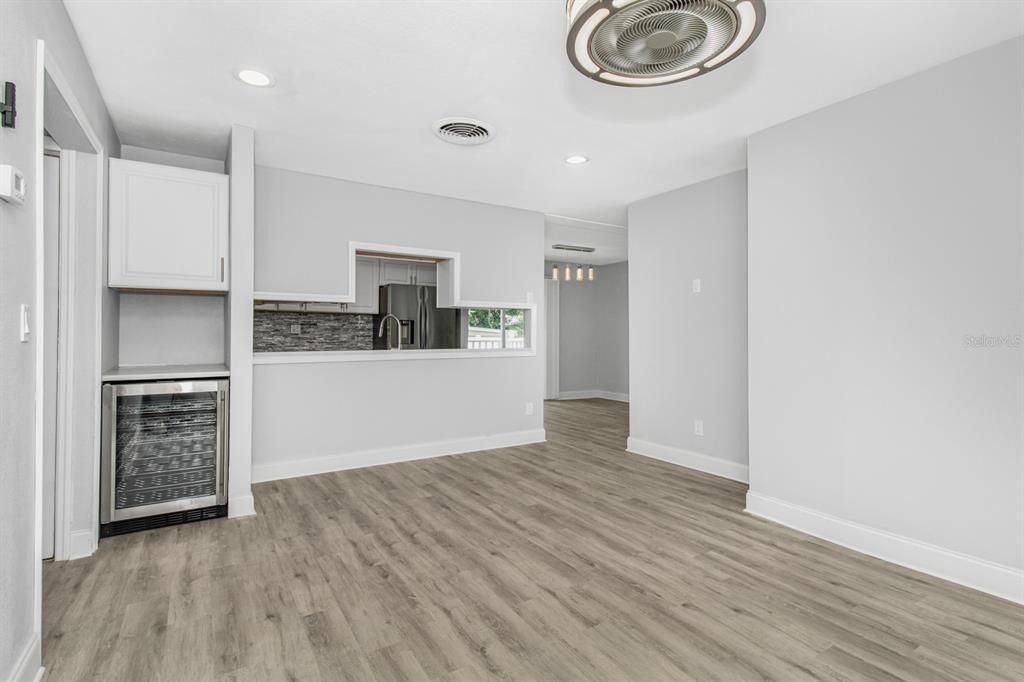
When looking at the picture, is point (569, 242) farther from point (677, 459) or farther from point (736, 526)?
point (736, 526)

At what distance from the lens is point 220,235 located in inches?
133

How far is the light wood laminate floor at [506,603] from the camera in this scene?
1.82 m

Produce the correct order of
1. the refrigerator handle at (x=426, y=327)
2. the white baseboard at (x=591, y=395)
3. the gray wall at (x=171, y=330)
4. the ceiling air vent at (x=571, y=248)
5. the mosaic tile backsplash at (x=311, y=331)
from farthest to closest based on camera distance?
the white baseboard at (x=591, y=395) < the ceiling air vent at (x=571, y=248) < the refrigerator handle at (x=426, y=327) < the mosaic tile backsplash at (x=311, y=331) < the gray wall at (x=171, y=330)

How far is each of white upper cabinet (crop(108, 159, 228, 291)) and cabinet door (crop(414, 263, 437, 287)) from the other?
9.41 ft

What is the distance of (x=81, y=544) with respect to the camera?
269 centimetres

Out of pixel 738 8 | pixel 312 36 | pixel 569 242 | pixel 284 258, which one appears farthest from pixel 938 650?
pixel 569 242

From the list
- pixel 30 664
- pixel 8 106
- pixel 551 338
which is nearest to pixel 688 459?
pixel 30 664

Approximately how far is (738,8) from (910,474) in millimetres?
2471

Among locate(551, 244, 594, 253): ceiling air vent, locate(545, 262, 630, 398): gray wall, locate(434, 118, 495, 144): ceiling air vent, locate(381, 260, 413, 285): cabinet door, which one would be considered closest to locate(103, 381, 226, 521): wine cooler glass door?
locate(434, 118, 495, 144): ceiling air vent

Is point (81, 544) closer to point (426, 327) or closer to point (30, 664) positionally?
point (30, 664)

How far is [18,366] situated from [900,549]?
13.0 feet

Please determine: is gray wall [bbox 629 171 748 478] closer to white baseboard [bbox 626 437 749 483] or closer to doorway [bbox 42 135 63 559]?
white baseboard [bbox 626 437 749 483]

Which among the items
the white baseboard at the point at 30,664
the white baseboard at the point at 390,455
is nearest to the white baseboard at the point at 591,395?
the white baseboard at the point at 390,455

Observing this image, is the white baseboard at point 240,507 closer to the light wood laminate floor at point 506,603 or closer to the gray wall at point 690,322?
the light wood laminate floor at point 506,603
